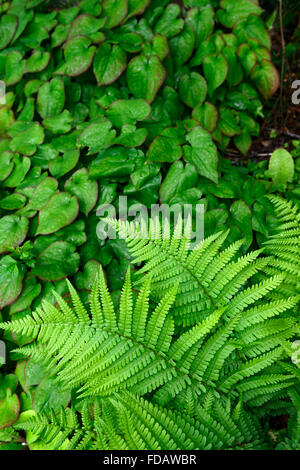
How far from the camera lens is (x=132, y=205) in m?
2.16

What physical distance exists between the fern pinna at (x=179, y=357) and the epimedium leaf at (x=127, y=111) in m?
1.03

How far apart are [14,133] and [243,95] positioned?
1735mm

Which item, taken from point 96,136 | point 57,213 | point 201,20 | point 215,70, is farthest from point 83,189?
point 201,20

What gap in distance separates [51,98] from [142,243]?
149 centimetres

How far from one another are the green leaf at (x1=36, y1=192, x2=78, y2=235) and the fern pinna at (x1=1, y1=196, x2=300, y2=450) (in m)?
0.60

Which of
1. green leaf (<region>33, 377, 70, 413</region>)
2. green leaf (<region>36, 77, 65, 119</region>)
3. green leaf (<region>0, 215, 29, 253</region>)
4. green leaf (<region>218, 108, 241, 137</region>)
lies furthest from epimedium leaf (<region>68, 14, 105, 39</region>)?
green leaf (<region>33, 377, 70, 413</region>)

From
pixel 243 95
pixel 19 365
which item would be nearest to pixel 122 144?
pixel 243 95

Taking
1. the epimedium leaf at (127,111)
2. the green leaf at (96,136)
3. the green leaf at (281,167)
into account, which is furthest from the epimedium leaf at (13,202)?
the green leaf at (281,167)

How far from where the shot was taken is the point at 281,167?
2467 millimetres

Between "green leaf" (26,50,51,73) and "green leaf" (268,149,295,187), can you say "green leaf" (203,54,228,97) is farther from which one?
"green leaf" (26,50,51,73)

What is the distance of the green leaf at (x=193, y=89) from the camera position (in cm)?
253
